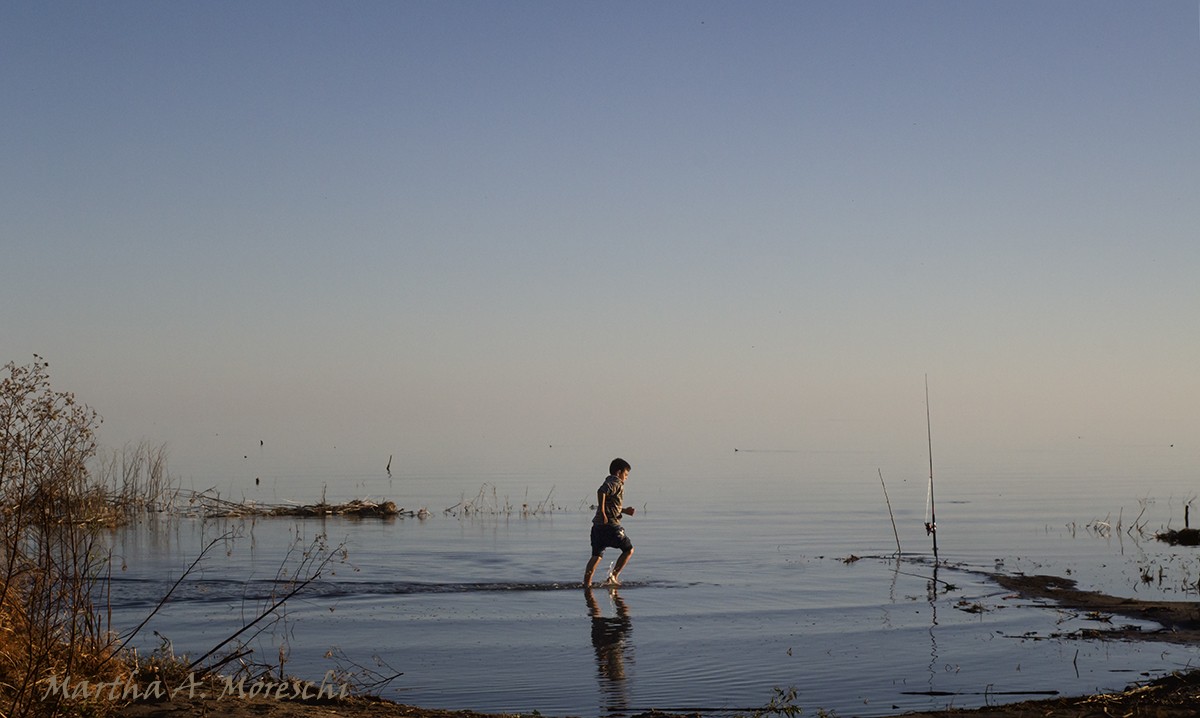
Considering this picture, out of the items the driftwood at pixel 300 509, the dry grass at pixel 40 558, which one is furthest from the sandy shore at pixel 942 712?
the driftwood at pixel 300 509

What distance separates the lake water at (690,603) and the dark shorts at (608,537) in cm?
71

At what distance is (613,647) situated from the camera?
12.4m

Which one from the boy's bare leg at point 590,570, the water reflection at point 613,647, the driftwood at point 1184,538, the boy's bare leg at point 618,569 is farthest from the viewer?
the driftwood at point 1184,538

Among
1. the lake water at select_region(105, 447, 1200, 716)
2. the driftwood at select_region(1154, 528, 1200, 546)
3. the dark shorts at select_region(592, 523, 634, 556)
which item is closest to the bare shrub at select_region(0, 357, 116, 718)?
the lake water at select_region(105, 447, 1200, 716)

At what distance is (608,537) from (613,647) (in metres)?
5.25

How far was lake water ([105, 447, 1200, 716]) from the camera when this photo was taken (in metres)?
10.4

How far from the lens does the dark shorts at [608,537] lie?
17.6 m

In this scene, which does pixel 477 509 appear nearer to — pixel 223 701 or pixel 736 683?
pixel 736 683

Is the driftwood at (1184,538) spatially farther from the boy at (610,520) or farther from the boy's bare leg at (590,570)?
the boy's bare leg at (590,570)

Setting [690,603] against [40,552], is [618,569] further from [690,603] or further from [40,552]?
[40,552]

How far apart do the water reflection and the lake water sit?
46 millimetres

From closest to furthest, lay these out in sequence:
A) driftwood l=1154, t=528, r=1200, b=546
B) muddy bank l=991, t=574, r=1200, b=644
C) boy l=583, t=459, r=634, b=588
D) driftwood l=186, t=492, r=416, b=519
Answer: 1. muddy bank l=991, t=574, r=1200, b=644
2. boy l=583, t=459, r=634, b=588
3. driftwood l=1154, t=528, r=1200, b=546
4. driftwood l=186, t=492, r=416, b=519

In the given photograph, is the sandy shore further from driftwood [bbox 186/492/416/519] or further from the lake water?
driftwood [bbox 186/492/416/519]

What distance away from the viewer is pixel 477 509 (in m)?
33.6
